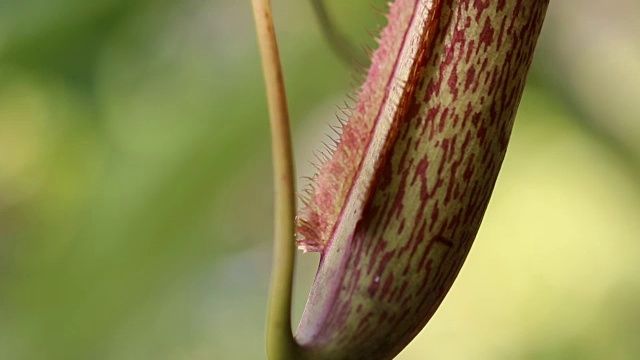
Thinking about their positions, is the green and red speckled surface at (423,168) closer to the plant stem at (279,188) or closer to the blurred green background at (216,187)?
the plant stem at (279,188)

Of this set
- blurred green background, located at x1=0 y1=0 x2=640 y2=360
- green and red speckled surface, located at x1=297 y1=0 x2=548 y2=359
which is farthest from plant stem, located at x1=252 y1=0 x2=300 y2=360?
blurred green background, located at x1=0 y1=0 x2=640 y2=360

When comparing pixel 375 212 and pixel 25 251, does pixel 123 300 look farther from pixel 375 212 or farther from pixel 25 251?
pixel 375 212

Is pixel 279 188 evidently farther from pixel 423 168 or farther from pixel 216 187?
pixel 216 187

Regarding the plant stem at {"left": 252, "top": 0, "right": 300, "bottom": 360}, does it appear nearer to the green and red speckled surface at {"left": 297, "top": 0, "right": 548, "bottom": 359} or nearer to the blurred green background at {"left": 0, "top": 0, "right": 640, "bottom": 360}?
the green and red speckled surface at {"left": 297, "top": 0, "right": 548, "bottom": 359}

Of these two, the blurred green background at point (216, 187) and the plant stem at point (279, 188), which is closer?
the plant stem at point (279, 188)

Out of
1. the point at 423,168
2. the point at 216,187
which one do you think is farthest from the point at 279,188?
the point at 216,187

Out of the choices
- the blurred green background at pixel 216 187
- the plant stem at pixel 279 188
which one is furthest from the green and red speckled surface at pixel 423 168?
the blurred green background at pixel 216 187
